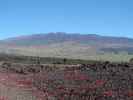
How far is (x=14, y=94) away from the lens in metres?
18.5

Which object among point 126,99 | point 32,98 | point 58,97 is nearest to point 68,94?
point 58,97

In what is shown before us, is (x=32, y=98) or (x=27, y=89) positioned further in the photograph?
(x=27, y=89)

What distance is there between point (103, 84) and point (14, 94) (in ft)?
21.1

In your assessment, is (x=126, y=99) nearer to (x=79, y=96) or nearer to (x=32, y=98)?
(x=79, y=96)

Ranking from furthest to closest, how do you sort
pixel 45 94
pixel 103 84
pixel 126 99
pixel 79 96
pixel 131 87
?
pixel 103 84 < pixel 131 87 < pixel 45 94 < pixel 79 96 < pixel 126 99

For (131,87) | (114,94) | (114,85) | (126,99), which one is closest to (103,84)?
(114,85)

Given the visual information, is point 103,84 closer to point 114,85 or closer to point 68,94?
point 114,85

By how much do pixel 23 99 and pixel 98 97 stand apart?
12.9ft

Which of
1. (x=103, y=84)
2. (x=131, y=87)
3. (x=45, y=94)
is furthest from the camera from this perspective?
(x=103, y=84)

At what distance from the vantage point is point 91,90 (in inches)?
754

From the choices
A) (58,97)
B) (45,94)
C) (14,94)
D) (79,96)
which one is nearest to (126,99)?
(79,96)

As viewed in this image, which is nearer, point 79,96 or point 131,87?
point 79,96

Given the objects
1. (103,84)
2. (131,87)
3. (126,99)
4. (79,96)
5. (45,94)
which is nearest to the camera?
(126,99)

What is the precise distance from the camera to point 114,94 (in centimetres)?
1773
